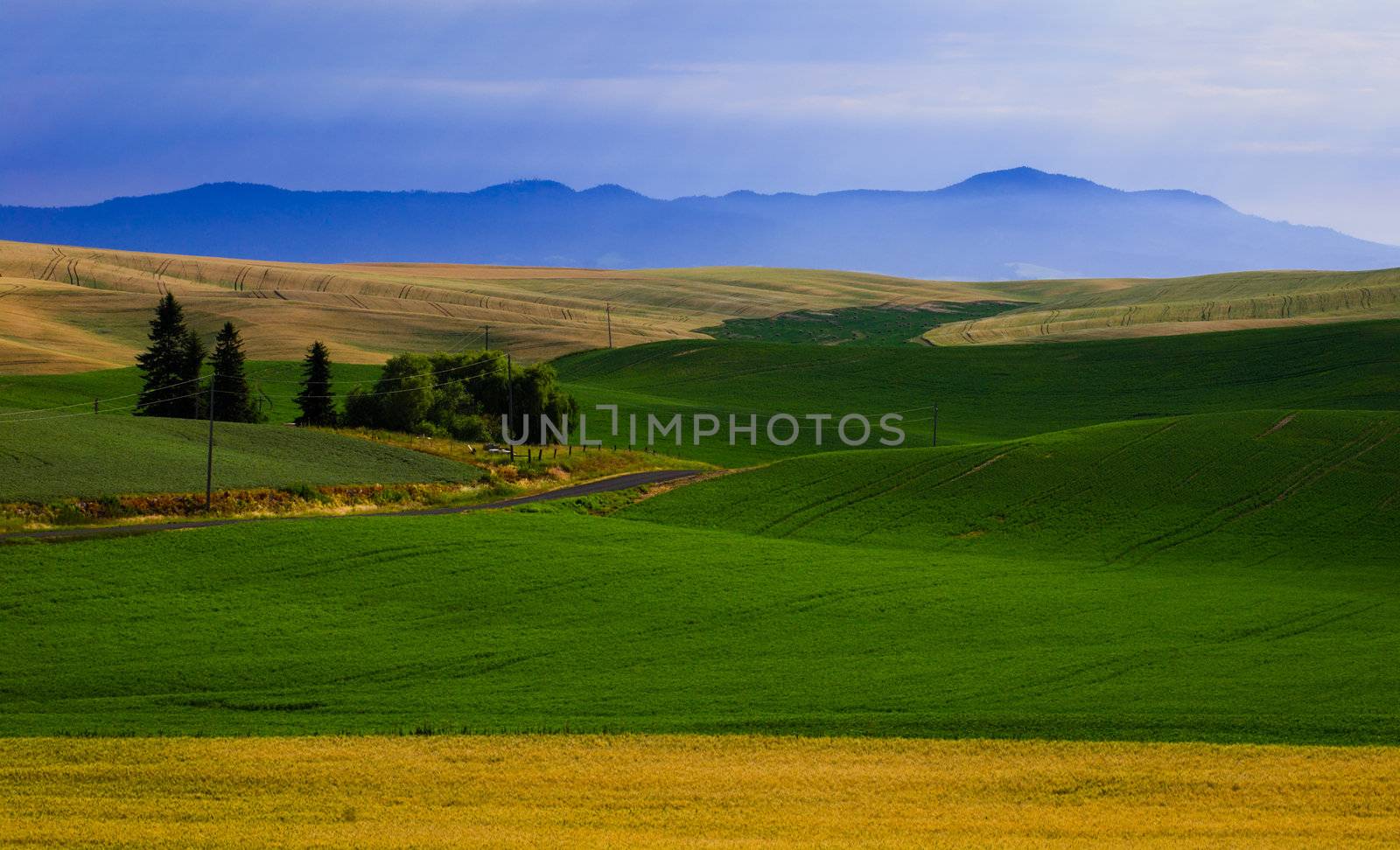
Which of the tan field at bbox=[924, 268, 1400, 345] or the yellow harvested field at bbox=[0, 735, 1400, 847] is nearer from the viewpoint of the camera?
the yellow harvested field at bbox=[0, 735, 1400, 847]

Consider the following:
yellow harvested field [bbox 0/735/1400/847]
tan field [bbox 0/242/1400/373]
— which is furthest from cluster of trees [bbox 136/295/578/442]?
yellow harvested field [bbox 0/735/1400/847]

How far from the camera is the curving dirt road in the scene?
1449 inches

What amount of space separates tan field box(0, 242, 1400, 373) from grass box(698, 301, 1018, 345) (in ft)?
11.6

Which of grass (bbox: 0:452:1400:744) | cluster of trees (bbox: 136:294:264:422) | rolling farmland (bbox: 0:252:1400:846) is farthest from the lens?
cluster of trees (bbox: 136:294:264:422)

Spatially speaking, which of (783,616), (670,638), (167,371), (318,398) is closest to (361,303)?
(167,371)

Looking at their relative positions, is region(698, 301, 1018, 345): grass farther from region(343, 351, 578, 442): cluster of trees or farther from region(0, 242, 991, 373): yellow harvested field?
region(343, 351, 578, 442): cluster of trees

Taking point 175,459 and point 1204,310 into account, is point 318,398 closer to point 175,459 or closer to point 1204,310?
point 175,459

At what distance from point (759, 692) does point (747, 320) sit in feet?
395

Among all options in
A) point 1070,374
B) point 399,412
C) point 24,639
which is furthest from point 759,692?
point 1070,374

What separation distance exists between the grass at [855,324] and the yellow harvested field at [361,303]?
13.7ft

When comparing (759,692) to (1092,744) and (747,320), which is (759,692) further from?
(747,320)

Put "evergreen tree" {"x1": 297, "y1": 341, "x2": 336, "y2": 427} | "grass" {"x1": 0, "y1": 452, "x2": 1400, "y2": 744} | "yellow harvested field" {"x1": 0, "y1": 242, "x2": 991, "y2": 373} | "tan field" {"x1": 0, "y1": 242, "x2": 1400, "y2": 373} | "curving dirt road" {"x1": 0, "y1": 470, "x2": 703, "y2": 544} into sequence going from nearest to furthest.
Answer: "grass" {"x1": 0, "y1": 452, "x2": 1400, "y2": 744} < "curving dirt road" {"x1": 0, "y1": 470, "x2": 703, "y2": 544} < "evergreen tree" {"x1": 297, "y1": 341, "x2": 336, "y2": 427} < "yellow harvested field" {"x1": 0, "y1": 242, "x2": 991, "y2": 373} < "tan field" {"x1": 0, "y1": 242, "x2": 1400, "y2": 373}

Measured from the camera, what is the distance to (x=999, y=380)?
98.3 metres

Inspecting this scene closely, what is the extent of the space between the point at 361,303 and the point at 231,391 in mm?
60491
